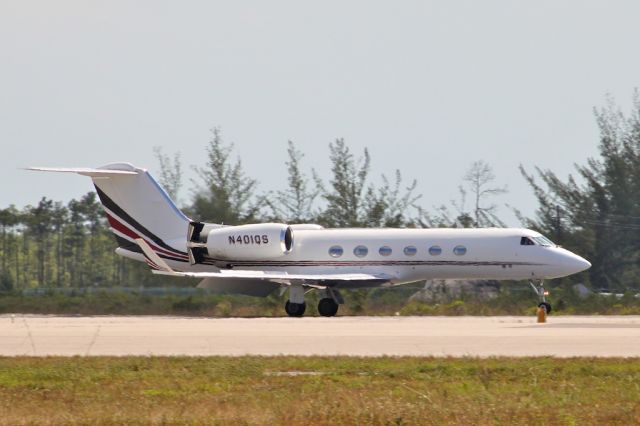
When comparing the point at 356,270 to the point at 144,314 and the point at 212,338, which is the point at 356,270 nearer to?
the point at 144,314

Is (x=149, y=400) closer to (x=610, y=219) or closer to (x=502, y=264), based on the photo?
(x=502, y=264)

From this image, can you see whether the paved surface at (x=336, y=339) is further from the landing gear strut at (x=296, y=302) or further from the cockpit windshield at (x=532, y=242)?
the landing gear strut at (x=296, y=302)

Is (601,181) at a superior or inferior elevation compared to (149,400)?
superior

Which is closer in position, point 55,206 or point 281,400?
→ point 281,400

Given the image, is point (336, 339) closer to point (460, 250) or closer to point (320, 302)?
point (460, 250)

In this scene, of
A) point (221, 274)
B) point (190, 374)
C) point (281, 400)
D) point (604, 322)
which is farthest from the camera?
point (221, 274)

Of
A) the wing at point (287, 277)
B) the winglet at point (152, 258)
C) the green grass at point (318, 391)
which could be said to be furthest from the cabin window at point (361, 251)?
the green grass at point (318, 391)

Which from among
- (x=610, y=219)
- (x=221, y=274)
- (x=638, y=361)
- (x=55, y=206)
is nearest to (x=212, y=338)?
(x=638, y=361)

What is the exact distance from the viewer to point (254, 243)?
38.7 meters

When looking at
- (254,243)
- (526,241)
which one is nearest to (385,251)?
(254,243)

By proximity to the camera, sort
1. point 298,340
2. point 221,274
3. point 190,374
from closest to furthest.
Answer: point 190,374 < point 298,340 < point 221,274

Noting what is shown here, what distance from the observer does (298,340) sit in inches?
927

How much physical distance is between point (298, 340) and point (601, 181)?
40.1 meters

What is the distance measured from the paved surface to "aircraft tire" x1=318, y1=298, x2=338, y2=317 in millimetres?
7890
